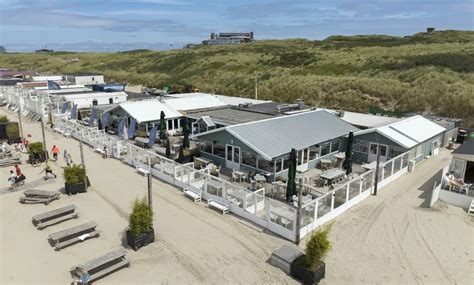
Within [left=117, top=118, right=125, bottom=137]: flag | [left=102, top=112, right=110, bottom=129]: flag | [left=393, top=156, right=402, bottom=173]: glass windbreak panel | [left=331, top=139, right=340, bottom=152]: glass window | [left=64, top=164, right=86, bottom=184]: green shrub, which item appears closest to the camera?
[left=64, top=164, right=86, bottom=184]: green shrub

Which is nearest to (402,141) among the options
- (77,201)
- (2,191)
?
(77,201)

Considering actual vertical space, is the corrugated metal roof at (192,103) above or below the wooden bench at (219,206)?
above

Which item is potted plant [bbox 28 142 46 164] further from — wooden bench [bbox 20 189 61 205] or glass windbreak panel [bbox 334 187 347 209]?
glass windbreak panel [bbox 334 187 347 209]

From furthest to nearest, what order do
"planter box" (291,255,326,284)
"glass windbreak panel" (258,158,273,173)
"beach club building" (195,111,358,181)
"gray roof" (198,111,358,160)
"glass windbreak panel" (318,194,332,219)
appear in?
"gray roof" (198,111,358,160), "beach club building" (195,111,358,181), "glass windbreak panel" (258,158,273,173), "glass windbreak panel" (318,194,332,219), "planter box" (291,255,326,284)

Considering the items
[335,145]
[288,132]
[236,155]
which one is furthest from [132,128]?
[335,145]

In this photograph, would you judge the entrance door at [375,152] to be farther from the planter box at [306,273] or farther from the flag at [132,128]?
the flag at [132,128]

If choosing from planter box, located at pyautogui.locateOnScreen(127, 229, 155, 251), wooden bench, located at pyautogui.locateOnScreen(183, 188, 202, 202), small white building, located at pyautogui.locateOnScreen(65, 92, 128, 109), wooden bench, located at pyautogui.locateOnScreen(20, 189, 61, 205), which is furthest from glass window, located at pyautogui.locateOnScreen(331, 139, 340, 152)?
small white building, located at pyautogui.locateOnScreen(65, 92, 128, 109)

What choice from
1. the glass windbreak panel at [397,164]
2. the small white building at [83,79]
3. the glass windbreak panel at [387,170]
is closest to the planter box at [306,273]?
the glass windbreak panel at [387,170]
